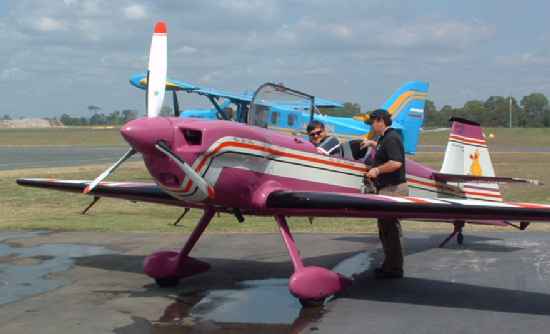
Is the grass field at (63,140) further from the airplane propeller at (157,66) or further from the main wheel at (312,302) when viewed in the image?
the main wheel at (312,302)

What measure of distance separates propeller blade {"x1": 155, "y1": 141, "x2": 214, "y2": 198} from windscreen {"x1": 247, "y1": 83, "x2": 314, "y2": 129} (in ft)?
4.53

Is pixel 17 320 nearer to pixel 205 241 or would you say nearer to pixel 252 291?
pixel 252 291

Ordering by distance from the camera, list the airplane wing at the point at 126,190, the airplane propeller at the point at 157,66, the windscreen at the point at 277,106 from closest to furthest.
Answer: the airplane propeller at the point at 157,66
the windscreen at the point at 277,106
the airplane wing at the point at 126,190

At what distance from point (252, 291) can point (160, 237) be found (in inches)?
176

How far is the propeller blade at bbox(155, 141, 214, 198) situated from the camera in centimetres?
680

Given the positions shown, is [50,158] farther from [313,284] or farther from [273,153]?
[313,284]

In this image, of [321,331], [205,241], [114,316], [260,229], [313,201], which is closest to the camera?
[321,331]

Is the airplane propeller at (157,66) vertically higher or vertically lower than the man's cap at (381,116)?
higher

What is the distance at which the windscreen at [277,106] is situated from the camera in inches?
330

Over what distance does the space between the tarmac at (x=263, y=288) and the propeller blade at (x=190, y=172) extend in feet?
4.08

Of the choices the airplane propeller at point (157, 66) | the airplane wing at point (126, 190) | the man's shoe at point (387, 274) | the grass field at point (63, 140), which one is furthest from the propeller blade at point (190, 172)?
the grass field at point (63, 140)

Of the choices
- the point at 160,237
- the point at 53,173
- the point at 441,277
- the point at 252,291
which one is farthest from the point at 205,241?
the point at 53,173

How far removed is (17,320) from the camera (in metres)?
6.53

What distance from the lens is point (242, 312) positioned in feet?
22.4
